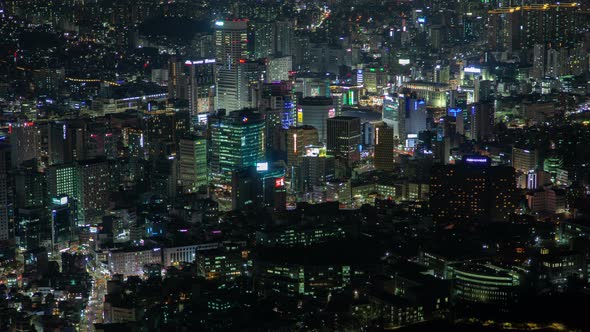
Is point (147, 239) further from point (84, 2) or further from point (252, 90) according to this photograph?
point (84, 2)

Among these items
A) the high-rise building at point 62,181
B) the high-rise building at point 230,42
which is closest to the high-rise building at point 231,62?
the high-rise building at point 230,42

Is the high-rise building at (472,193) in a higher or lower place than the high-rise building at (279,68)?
lower

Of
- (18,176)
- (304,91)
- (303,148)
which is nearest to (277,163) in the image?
(303,148)

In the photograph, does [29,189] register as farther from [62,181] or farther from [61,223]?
[61,223]

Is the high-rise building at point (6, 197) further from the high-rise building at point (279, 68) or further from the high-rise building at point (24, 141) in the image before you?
the high-rise building at point (279, 68)

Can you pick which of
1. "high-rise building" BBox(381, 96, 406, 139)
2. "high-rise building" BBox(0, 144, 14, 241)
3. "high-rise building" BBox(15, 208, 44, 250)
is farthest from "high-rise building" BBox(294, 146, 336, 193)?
"high-rise building" BBox(0, 144, 14, 241)

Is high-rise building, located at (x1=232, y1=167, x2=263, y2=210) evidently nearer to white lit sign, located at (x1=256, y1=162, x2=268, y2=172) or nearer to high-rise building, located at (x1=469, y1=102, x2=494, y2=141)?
white lit sign, located at (x1=256, y1=162, x2=268, y2=172)

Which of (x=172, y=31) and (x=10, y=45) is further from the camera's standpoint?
(x=172, y=31)
